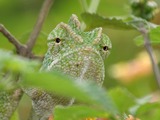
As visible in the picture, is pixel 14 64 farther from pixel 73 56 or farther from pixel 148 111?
pixel 73 56

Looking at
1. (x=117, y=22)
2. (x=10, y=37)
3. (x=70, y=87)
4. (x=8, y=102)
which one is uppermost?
(x=117, y=22)

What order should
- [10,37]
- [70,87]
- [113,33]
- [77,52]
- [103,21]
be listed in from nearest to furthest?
1. [70,87]
2. [77,52]
3. [10,37]
4. [103,21]
5. [113,33]

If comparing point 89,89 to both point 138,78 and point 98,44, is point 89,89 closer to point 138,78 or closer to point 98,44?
point 98,44

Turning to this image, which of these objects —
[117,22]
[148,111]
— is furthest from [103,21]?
[148,111]

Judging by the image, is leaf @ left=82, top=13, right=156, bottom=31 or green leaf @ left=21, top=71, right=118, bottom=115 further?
leaf @ left=82, top=13, right=156, bottom=31

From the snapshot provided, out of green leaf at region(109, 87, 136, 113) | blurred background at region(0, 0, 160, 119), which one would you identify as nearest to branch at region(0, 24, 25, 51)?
green leaf at region(109, 87, 136, 113)

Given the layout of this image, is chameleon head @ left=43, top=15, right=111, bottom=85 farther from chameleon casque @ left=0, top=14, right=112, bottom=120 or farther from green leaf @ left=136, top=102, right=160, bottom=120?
green leaf @ left=136, top=102, right=160, bottom=120

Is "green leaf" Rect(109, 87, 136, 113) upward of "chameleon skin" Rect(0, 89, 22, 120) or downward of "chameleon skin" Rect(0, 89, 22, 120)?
downward

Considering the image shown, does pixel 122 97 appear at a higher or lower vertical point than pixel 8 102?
lower
